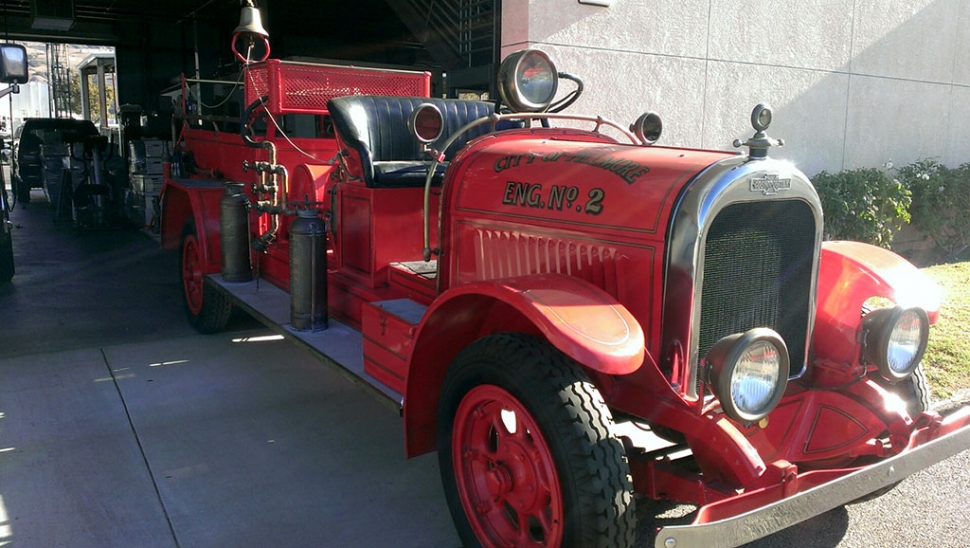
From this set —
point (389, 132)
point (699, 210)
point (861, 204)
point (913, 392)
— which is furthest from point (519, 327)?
point (861, 204)

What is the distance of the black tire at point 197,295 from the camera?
556 centimetres

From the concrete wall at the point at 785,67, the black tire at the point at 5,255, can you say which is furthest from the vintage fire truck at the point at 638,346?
the black tire at the point at 5,255

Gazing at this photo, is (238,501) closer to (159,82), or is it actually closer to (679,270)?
(679,270)

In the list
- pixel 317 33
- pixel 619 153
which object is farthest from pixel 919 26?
pixel 317 33

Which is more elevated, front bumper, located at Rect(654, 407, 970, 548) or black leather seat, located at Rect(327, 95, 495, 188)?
black leather seat, located at Rect(327, 95, 495, 188)

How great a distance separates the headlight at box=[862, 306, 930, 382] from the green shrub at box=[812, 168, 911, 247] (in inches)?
200

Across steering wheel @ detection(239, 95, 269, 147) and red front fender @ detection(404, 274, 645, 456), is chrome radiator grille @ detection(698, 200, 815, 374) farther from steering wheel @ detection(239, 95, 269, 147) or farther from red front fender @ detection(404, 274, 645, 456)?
steering wheel @ detection(239, 95, 269, 147)

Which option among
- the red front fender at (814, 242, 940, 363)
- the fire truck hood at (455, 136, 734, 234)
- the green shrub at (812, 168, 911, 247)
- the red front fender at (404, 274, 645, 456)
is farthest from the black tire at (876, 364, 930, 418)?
the green shrub at (812, 168, 911, 247)

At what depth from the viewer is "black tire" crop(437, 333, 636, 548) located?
217 centimetres

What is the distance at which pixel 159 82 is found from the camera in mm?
16391

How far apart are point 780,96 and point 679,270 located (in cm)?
621

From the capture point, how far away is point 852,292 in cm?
314

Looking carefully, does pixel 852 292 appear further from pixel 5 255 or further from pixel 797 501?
pixel 5 255

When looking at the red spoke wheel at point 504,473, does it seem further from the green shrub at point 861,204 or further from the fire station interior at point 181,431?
the green shrub at point 861,204
